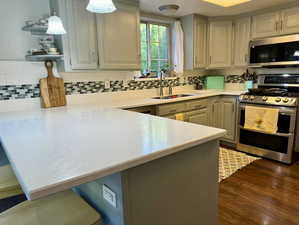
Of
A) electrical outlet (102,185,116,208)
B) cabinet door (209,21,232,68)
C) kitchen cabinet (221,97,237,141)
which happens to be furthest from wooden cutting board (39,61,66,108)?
cabinet door (209,21,232,68)

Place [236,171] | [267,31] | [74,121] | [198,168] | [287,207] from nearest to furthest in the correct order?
[198,168] < [74,121] < [287,207] < [236,171] < [267,31]

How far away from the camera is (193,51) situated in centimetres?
364

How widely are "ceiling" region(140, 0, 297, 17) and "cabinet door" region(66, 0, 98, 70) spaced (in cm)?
83

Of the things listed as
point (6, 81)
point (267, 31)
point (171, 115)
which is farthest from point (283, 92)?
point (6, 81)

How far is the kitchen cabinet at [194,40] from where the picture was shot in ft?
11.8

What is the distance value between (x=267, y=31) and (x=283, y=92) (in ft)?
3.35

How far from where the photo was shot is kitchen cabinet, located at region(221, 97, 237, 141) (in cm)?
351

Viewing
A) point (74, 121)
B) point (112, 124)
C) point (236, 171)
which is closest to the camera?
point (112, 124)

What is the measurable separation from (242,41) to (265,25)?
0.41 m

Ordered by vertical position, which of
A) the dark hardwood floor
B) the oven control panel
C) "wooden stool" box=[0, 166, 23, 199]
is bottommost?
the dark hardwood floor

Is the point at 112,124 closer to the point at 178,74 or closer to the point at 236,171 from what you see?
the point at 236,171

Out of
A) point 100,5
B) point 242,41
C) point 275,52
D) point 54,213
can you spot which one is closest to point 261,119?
point 275,52

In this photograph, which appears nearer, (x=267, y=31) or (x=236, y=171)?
(x=236, y=171)

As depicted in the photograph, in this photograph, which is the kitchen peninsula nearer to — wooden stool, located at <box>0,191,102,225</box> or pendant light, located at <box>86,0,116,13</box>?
wooden stool, located at <box>0,191,102,225</box>
